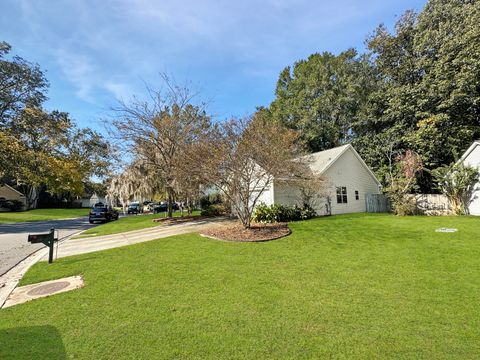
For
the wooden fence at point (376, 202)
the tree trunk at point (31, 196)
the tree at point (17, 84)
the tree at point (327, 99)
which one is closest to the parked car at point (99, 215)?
the tree at point (17, 84)

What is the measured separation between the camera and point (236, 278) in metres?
6.14

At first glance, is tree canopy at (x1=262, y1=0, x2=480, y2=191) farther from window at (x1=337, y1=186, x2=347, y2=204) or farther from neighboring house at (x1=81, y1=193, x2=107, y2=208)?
neighboring house at (x1=81, y1=193, x2=107, y2=208)

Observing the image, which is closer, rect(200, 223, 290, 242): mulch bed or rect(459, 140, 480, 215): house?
rect(200, 223, 290, 242): mulch bed

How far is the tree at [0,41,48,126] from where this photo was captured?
24.9 metres

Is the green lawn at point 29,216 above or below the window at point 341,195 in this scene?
below

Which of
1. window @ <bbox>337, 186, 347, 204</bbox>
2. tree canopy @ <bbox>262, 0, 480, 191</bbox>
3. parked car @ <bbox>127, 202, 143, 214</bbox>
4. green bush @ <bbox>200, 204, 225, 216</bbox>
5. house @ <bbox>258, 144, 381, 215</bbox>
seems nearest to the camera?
house @ <bbox>258, 144, 381, 215</bbox>

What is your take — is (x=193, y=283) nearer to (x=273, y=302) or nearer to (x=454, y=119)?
(x=273, y=302)

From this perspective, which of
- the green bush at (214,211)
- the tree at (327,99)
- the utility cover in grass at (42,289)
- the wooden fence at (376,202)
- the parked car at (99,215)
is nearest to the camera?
the utility cover in grass at (42,289)

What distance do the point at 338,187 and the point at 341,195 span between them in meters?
0.66

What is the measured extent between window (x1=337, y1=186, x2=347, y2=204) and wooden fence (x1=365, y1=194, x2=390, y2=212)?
8.27ft

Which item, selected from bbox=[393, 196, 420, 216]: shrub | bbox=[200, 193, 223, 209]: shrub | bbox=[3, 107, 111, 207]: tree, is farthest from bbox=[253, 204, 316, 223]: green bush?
bbox=[3, 107, 111, 207]: tree

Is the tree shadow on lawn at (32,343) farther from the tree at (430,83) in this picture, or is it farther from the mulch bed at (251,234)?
the tree at (430,83)

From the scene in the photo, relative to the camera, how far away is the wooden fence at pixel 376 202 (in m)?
21.4

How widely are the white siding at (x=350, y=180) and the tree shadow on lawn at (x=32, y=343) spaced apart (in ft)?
56.8
